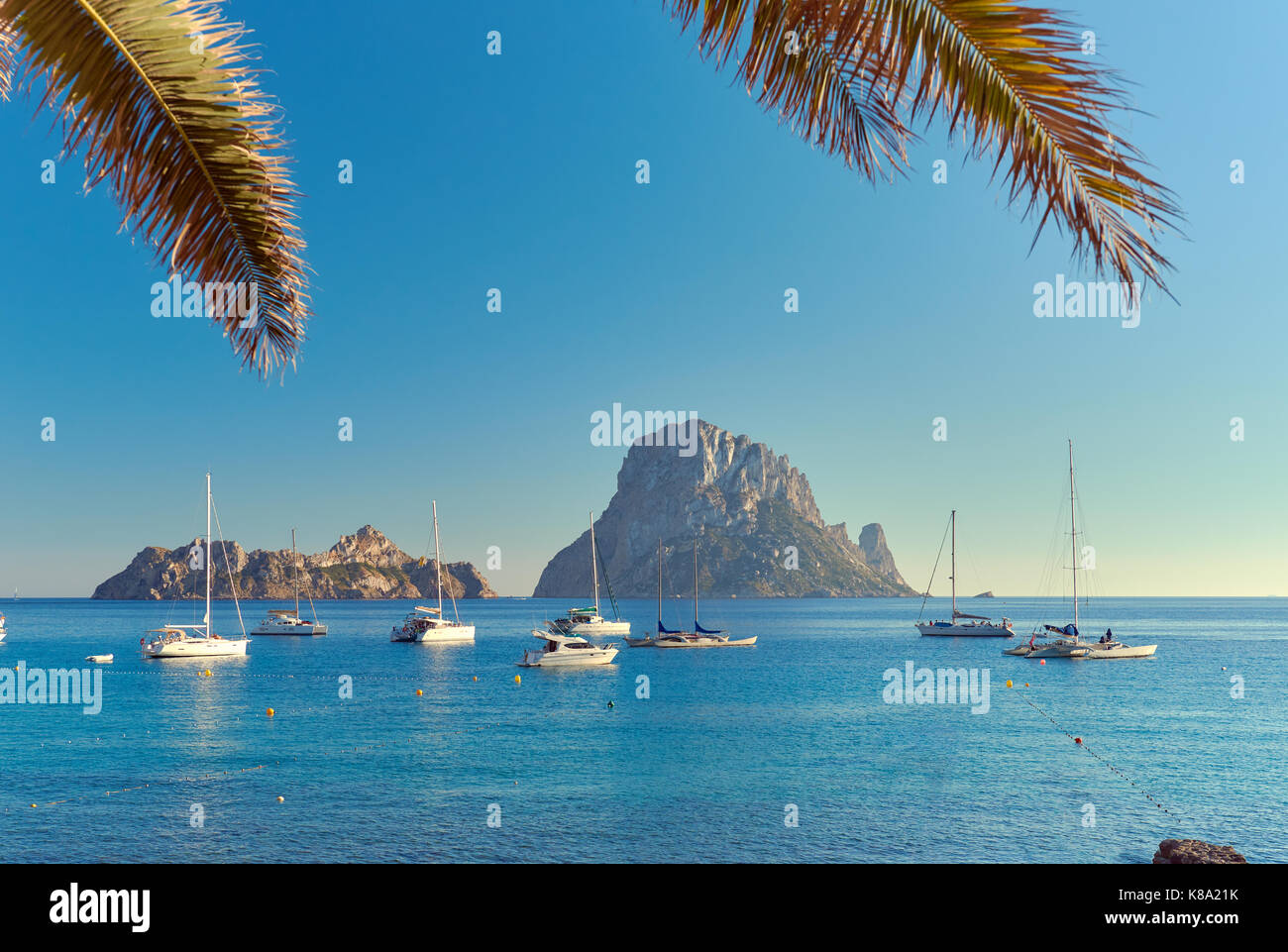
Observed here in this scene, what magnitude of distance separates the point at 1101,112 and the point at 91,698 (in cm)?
7977

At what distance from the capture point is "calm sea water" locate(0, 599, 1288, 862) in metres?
32.1

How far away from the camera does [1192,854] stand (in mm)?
25797

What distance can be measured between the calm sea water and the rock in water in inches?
138

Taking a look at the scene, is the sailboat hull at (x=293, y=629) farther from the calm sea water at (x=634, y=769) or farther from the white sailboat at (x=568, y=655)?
the white sailboat at (x=568, y=655)

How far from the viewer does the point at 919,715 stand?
195ft

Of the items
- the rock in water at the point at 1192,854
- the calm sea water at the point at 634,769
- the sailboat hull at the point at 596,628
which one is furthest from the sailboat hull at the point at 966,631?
the rock in water at the point at 1192,854

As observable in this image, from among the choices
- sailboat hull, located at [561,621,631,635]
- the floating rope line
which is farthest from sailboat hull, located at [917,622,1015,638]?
the floating rope line

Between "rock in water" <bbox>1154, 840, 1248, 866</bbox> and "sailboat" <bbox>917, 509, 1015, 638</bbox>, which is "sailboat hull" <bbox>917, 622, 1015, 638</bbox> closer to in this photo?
"sailboat" <bbox>917, 509, 1015, 638</bbox>

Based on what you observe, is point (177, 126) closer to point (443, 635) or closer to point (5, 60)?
point (5, 60)

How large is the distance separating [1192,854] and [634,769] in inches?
980

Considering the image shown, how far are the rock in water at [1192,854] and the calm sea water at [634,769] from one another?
351cm

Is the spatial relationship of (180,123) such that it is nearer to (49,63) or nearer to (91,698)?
(49,63)

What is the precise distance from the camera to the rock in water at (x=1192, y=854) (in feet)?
83.0
